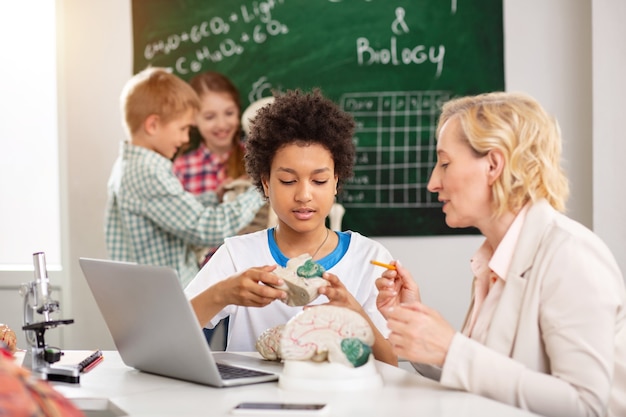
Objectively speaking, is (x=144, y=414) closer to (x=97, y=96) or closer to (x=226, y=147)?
(x=226, y=147)

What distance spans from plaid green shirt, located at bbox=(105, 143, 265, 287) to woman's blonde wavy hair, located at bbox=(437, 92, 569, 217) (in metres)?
1.81

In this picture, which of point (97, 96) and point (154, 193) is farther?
point (97, 96)

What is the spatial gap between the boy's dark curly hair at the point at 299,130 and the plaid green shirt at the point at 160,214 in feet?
3.38

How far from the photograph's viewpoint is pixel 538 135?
1848 mm

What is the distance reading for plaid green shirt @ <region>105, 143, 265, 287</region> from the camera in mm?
3617

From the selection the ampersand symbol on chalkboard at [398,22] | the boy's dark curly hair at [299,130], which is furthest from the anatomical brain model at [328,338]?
the ampersand symbol on chalkboard at [398,22]

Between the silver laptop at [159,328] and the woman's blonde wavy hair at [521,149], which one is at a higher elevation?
the woman's blonde wavy hair at [521,149]

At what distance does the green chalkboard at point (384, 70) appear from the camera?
401 cm

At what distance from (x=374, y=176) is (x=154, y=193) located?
3.38 ft

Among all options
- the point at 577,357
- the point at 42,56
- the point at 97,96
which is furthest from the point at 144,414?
the point at 42,56

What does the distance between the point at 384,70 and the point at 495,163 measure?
223cm

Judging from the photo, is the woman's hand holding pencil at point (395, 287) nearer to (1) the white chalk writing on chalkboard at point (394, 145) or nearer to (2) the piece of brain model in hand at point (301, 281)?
(2) the piece of brain model in hand at point (301, 281)

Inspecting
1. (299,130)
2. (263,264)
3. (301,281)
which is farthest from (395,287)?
(299,130)

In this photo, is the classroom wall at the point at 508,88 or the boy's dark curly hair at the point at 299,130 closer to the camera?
the boy's dark curly hair at the point at 299,130
